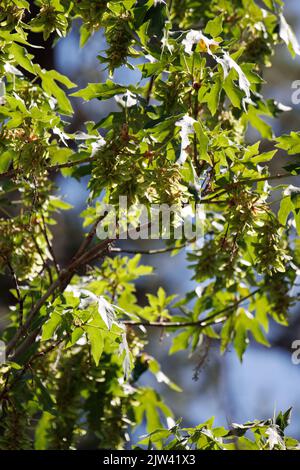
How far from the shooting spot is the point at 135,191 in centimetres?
208

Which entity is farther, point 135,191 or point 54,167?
point 54,167

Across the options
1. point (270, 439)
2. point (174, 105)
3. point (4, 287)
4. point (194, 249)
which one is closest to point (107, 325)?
point (270, 439)

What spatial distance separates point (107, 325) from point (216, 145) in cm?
59

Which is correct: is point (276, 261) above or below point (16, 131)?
below

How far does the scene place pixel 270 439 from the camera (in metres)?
2.05

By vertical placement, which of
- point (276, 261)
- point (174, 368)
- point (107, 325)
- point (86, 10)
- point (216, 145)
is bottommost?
point (174, 368)

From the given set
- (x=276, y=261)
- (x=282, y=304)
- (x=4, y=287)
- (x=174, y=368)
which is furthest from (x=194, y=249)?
(x=174, y=368)

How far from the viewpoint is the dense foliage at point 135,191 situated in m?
2.13

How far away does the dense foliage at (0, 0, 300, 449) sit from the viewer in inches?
84.0

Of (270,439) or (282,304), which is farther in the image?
(282,304)

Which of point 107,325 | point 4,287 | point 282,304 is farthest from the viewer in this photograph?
point 4,287
